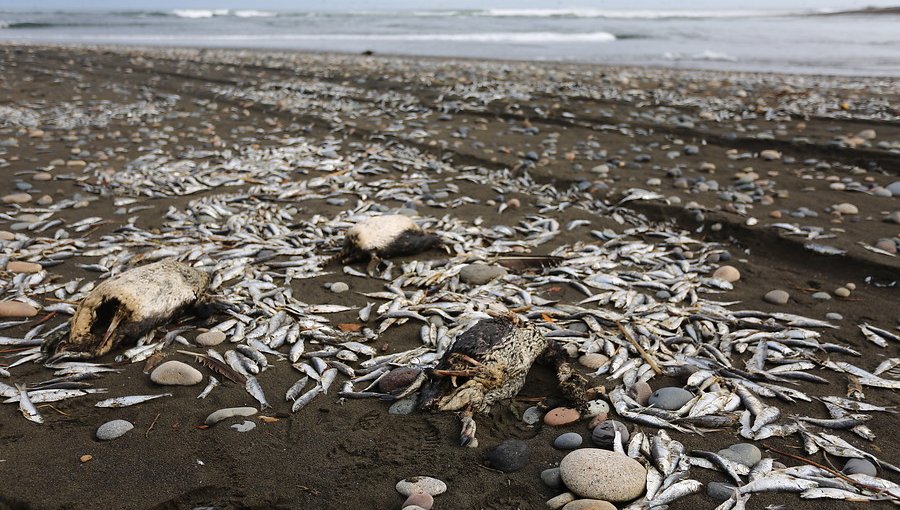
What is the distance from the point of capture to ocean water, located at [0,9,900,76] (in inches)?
851

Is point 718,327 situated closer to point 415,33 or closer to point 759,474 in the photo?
point 759,474

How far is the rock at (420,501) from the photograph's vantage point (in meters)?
2.61

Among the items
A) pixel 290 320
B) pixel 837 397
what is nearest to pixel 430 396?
pixel 290 320

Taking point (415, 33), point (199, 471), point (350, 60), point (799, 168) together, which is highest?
point (415, 33)

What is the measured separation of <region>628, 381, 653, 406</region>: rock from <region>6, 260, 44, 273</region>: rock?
5.04 m

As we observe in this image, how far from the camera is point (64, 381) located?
3482mm

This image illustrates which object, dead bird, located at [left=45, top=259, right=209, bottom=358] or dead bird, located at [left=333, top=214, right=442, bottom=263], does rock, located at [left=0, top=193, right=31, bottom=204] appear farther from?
→ dead bird, located at [left=333, top=214, right=442, bottom=263]

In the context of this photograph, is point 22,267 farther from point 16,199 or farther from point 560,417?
point 560,417

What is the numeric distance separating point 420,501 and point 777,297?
3.56m

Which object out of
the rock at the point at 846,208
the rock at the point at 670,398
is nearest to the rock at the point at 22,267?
the rock at the point at 670,398

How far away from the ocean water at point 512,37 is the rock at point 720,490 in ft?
61.5

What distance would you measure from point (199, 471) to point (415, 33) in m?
37.4

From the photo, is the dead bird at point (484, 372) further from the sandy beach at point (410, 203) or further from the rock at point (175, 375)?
the rock at point (175, 375)

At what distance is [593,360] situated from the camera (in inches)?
150
